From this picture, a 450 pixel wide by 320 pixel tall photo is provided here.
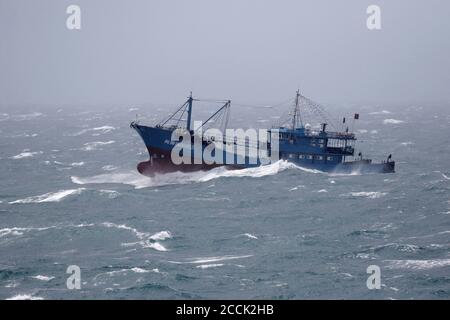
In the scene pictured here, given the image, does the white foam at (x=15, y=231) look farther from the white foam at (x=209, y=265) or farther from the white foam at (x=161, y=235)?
the white foam at (x=209, y=265)

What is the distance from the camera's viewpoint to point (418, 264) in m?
37.2

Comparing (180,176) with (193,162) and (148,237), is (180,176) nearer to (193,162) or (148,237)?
(193,162)

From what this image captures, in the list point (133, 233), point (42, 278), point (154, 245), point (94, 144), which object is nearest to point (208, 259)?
point (154, 245)

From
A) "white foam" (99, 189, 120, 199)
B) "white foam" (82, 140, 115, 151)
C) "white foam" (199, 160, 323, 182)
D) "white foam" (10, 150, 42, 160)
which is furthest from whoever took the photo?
"white foam" (82, 140, 115, 151)

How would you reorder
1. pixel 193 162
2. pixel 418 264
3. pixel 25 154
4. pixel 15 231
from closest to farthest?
pixel 418 264
pixel 15 231
pixel 193 162
pixel 25 154

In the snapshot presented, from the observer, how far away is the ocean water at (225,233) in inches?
1342

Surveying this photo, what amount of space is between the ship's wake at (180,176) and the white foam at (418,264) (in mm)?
35139

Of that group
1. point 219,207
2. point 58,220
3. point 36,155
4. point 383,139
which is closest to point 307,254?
point 219,207

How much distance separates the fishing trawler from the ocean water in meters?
1.96

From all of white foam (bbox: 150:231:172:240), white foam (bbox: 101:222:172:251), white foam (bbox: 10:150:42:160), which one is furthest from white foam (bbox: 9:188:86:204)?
white foam (bbox: 10:150:42:160)

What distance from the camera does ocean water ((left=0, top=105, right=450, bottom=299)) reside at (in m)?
34.1

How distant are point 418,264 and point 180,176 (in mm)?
40593

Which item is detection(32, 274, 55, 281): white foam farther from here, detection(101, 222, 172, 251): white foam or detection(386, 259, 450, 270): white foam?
detection(386, 259, 450, 270): white foam
